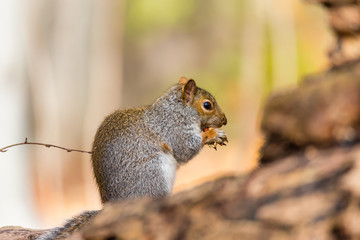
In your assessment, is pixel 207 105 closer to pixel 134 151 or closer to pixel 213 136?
pixel 213 136

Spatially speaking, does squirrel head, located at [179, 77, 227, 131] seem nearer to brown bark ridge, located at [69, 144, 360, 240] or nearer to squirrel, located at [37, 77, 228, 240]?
squirrel, located at [37, 77, 228, 240]

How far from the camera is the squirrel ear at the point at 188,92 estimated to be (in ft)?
12.9

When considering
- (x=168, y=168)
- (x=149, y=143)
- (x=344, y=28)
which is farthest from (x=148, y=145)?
(x=344, y=28)

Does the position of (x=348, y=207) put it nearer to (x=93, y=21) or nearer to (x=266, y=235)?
(x=266, y=235)

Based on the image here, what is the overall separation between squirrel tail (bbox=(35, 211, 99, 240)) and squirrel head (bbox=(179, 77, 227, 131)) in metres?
0.97

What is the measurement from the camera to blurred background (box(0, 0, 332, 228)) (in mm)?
9305

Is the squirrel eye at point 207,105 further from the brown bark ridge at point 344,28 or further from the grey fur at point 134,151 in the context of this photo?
the brown bark ridge at point 344,28

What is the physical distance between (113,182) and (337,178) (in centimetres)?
179

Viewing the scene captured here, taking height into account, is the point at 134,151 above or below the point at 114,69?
above

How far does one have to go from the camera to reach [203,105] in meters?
3.99

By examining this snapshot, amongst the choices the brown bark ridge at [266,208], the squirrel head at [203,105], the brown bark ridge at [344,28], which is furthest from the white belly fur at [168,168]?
the brown bark ridge at [344,28]

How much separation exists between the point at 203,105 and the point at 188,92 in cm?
13

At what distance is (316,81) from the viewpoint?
2146 millimetres

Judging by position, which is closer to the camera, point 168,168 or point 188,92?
point 168,168
